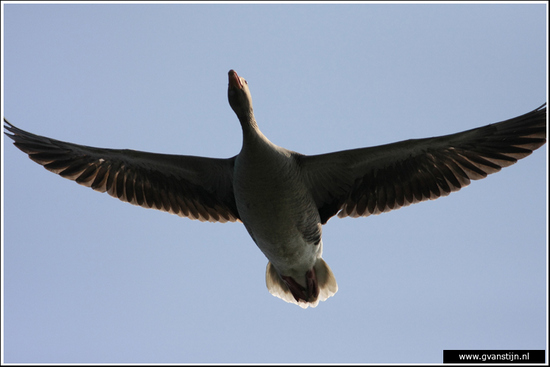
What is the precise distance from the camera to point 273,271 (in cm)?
→ 910

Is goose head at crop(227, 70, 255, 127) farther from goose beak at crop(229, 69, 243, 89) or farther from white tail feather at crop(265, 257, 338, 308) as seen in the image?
white tail feather at crop(265, 257, 338, 308)

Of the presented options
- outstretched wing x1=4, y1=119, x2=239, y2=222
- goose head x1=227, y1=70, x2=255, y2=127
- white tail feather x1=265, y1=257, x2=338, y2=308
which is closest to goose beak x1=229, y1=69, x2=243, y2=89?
goose head x1=227, y1=70, x2=255, y2=127

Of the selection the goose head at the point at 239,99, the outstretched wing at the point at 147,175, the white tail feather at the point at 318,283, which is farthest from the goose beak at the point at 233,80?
the white tail feather at the point at 318,283

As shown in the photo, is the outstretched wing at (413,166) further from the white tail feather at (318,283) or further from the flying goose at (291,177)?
the white tail feather at (318,283)

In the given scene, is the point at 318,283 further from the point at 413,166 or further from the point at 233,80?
the point at 233,80

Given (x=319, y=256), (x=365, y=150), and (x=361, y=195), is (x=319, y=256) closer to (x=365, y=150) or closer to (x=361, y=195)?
(x=361, y=195)

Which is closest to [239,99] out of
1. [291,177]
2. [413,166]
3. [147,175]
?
[291,177]

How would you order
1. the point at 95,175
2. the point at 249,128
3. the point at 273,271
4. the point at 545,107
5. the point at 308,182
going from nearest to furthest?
the point at 249,128 → the point at 545,107 → the point at 308,182 → the point at 95,175 → the point at 273,271

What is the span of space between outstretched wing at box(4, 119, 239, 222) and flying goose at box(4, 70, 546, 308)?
0.02 m

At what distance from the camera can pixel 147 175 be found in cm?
842

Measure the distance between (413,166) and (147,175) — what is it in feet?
13.4

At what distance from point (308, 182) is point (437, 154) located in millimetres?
1913

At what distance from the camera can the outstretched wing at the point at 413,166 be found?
24.6 feet

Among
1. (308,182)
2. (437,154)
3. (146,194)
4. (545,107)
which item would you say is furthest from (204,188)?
(545,107)
